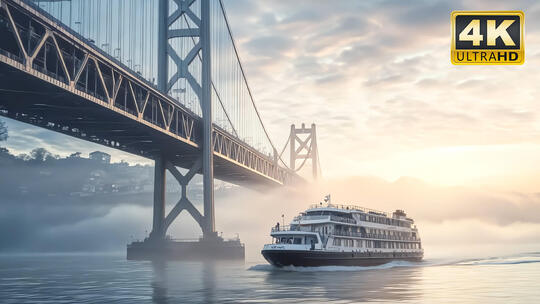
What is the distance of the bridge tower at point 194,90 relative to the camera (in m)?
82.8

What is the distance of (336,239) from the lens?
5906cm

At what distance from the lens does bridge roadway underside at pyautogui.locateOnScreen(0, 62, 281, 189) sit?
1908 inches

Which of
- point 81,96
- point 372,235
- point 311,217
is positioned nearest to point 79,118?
point 81,96

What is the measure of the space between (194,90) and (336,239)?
34.4 metres

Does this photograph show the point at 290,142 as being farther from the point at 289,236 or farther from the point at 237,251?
the point at 289,236

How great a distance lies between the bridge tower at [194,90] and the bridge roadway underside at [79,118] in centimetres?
188

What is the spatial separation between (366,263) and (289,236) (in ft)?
32.5

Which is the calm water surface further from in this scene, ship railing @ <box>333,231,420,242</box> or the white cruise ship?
ship railing @ <box>333,231,420,242</box>

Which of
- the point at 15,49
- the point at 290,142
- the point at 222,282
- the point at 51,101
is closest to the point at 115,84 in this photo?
the point at 51,101

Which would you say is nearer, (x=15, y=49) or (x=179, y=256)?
(x=15, y=49)

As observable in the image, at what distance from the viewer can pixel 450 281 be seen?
4297 cm

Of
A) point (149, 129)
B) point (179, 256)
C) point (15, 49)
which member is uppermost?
point (15, 49)

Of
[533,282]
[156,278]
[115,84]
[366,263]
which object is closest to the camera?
[533,282]

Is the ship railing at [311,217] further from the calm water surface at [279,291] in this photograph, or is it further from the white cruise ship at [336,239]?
the calm water surface at [279,291]
